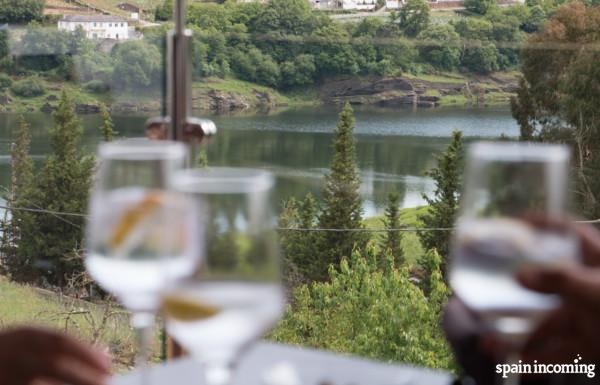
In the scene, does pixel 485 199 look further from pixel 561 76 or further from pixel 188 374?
pixel 561 76

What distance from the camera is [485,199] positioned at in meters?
0.41

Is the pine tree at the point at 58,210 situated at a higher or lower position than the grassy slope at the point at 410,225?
higher

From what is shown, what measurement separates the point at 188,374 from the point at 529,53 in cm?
393

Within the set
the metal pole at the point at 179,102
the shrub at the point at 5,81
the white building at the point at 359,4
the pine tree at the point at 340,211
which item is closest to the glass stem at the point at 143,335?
the metal pole at the point at 179,102

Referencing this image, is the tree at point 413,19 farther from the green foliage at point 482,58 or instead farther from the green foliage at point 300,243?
the green foliage at point 300,243

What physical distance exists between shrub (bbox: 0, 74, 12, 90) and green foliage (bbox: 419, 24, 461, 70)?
5.83ft

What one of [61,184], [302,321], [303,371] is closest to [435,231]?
[302,321]

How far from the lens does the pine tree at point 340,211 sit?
535cm

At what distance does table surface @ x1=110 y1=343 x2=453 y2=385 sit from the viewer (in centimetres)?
57

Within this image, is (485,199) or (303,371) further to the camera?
(303,371)

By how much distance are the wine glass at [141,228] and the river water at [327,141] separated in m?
2.71

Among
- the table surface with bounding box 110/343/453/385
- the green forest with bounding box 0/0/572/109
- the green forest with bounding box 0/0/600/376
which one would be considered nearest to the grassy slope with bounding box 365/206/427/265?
the green forest with bounding box 0/0/600/376

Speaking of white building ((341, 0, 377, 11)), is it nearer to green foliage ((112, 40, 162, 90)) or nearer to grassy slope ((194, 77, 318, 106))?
grassy slope ((194, 77, 318, 106))

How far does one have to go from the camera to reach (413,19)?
165 inches
